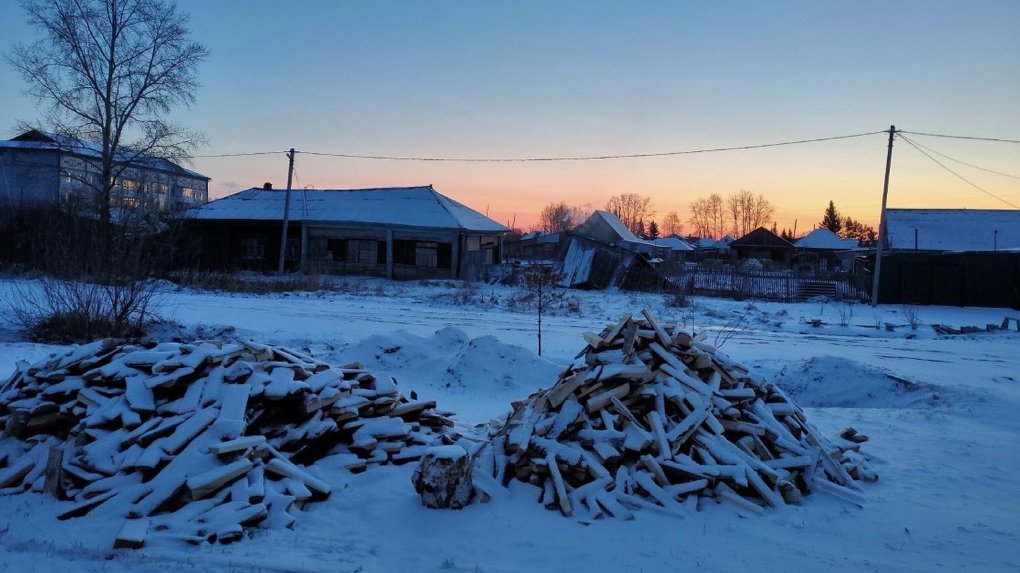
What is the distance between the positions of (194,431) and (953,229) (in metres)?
40.6

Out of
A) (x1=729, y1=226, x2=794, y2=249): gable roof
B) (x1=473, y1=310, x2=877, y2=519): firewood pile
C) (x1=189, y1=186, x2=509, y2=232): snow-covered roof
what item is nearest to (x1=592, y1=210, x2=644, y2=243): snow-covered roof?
(x1=189, y1=186, x2=509, y2=232): snow-covered roof

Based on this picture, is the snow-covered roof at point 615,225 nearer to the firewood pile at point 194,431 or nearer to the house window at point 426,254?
the house window at point 426,254

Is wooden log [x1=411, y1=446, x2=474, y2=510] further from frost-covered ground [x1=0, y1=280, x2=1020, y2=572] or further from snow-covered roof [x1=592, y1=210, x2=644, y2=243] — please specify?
snow-covered roof [x1=592, y1=210, x2=644, y2=243]

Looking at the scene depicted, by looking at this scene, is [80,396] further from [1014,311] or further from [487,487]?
[1014,311]

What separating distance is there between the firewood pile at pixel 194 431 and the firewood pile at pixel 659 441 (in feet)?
4.68

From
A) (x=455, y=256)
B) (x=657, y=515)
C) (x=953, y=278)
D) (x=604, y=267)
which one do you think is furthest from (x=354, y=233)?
(x=657, y=515)

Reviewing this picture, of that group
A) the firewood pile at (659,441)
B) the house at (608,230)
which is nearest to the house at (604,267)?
the house at (608,230)

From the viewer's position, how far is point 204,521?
517 centimetres

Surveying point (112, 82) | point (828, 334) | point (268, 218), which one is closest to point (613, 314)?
point (828, 334)

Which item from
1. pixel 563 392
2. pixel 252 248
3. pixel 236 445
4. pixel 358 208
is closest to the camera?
pixel 236 445

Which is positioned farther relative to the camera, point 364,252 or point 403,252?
point 364,252

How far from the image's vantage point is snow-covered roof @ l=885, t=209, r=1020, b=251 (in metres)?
34.9

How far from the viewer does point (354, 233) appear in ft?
113

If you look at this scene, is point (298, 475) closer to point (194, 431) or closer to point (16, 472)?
point (194, 431)
